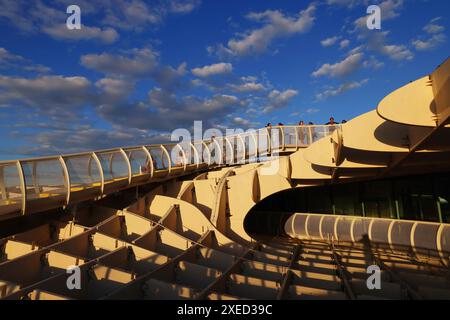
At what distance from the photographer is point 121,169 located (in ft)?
45.0

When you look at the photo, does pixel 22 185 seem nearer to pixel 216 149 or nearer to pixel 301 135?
pixel 216 149

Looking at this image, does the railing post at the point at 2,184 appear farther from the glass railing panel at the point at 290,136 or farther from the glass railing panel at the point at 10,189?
the glass railing panel at the point at 290,136

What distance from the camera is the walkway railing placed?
30.0 ft

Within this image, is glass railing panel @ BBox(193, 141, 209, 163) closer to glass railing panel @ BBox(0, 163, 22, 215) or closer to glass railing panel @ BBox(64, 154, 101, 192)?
glass railing panel @ BBox(64, 154, 101, 192)

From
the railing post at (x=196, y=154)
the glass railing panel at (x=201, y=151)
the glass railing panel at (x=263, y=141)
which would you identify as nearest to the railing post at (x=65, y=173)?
the railing post at (x=196, y=154)

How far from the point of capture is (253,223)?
21.1 m

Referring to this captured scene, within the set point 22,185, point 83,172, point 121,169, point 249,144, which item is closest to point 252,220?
point 249,144

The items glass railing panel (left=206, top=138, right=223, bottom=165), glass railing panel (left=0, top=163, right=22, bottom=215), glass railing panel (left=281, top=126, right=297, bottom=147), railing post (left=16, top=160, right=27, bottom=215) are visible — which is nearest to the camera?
glass railing panel (left=0, top=163, right=22, bottom=215)

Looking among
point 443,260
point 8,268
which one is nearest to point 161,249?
point 8,268

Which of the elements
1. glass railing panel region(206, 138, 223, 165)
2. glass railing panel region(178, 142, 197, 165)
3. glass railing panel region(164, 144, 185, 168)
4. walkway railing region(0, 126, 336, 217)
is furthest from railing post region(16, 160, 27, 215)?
glass railing panel region(206, 138, 223, 165)

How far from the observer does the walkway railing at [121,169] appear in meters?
9.16

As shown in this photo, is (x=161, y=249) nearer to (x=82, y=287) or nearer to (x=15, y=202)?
(x=82, y=287)

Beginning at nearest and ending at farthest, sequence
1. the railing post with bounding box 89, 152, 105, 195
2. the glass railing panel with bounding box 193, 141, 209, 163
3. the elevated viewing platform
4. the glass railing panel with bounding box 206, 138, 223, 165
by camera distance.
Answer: the elevated viewing platform
the railing post with bounding box 89, 152, 105, 195
the glass railing panel with bounding box 193, 141, 209, 163
the glass railing panel with bounding box 206, 138, 223, 165

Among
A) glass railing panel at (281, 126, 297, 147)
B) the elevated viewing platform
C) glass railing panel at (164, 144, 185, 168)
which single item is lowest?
the elevated viewing platform
